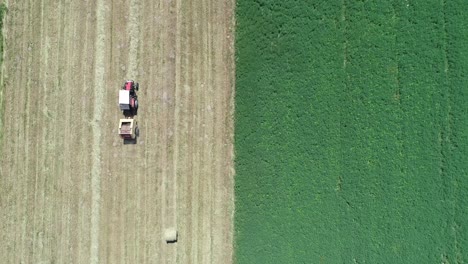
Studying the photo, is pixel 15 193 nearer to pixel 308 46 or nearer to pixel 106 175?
pixel 106 175

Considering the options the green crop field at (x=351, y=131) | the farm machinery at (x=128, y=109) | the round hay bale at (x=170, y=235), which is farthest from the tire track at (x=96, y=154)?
the green crop field at (x=351, y=131)

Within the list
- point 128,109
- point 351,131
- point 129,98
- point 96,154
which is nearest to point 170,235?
point 96,154

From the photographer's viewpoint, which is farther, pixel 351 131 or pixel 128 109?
pixel 128 109

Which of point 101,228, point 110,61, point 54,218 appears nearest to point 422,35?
point 110,61

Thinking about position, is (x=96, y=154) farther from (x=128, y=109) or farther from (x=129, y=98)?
(x=129, y=98)

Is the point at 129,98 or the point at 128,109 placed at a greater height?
the point at 129,98

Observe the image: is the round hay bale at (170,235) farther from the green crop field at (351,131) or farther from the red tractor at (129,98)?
the red tractor at (129,98)
